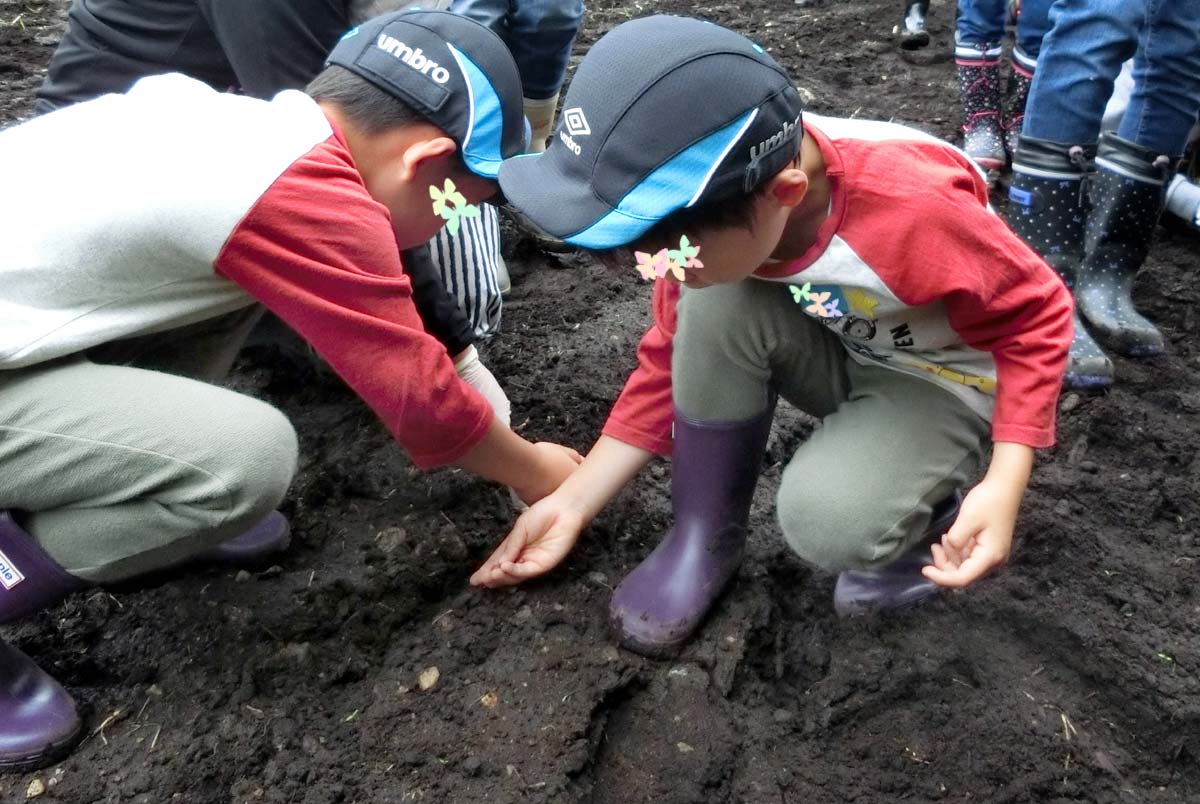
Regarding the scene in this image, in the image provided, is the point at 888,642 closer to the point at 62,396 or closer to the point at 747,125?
the point at 747,125

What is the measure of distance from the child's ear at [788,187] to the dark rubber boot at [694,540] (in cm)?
46

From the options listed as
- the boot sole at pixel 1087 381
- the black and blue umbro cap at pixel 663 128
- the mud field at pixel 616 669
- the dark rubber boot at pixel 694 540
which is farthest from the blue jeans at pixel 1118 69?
the black and blue umbro cap at pixel 663 128

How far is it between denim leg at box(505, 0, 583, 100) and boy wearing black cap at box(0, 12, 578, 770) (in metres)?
0.85

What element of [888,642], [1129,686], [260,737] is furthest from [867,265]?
[260,737]

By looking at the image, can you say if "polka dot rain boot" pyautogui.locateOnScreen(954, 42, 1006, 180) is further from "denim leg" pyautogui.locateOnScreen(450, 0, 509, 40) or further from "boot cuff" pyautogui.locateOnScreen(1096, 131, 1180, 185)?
"denim leg" pyautogui.locateOnScreen(450, 0, 509, 40)

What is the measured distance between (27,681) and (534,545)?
2.35 ft

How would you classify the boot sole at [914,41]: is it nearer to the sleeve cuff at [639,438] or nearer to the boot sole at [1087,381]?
the boot sole at [1087,381]

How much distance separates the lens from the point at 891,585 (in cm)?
158

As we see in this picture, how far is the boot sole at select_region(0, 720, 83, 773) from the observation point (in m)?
1.37

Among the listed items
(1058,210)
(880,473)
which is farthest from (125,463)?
(1058,210)

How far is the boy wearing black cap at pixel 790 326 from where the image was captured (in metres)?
1.09

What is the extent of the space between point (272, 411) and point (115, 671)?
1.50 feet

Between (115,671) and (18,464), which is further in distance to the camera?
(115,671)

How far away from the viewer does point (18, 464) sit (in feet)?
4.37
